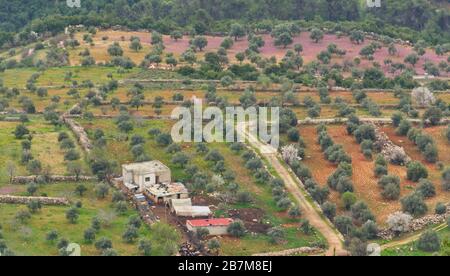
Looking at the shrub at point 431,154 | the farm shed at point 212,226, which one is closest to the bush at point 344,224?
the farm shed at point 212,226

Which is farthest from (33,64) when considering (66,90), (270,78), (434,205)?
(434,205)

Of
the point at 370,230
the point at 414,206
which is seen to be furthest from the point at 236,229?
the point at 414,206

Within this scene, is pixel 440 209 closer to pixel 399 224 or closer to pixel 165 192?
pixel 399 224

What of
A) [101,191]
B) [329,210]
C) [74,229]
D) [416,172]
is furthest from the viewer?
[416,172]
